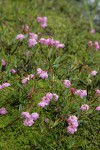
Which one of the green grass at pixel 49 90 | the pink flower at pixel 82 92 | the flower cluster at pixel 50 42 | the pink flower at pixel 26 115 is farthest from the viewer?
the flower cluster at pixel 50 42

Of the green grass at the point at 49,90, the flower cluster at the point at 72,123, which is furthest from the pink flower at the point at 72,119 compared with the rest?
the green grass at the point at 49,90

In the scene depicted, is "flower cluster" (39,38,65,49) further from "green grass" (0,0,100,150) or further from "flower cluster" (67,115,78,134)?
"flower cluster" (67,115,78,134)

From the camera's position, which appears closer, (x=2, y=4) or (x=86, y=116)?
(x=86, y=116)

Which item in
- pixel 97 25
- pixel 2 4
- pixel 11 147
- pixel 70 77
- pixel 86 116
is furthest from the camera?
pixel 97 25

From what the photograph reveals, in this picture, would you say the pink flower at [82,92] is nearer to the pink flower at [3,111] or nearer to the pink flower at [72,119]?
the pink flower at [72,119]

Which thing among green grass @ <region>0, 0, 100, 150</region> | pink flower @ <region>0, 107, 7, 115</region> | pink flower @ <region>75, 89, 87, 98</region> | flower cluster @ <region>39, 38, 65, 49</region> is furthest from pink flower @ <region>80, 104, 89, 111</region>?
flower cluster @ <region>39, 38, 65, 49</region>

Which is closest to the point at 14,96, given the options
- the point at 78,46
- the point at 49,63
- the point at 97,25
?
the point at 49,63

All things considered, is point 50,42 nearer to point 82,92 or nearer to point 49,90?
point 49,90

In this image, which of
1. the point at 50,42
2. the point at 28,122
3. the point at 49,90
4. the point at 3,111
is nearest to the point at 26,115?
the point at 28,122

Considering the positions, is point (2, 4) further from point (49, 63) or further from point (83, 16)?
point (49, 63)
